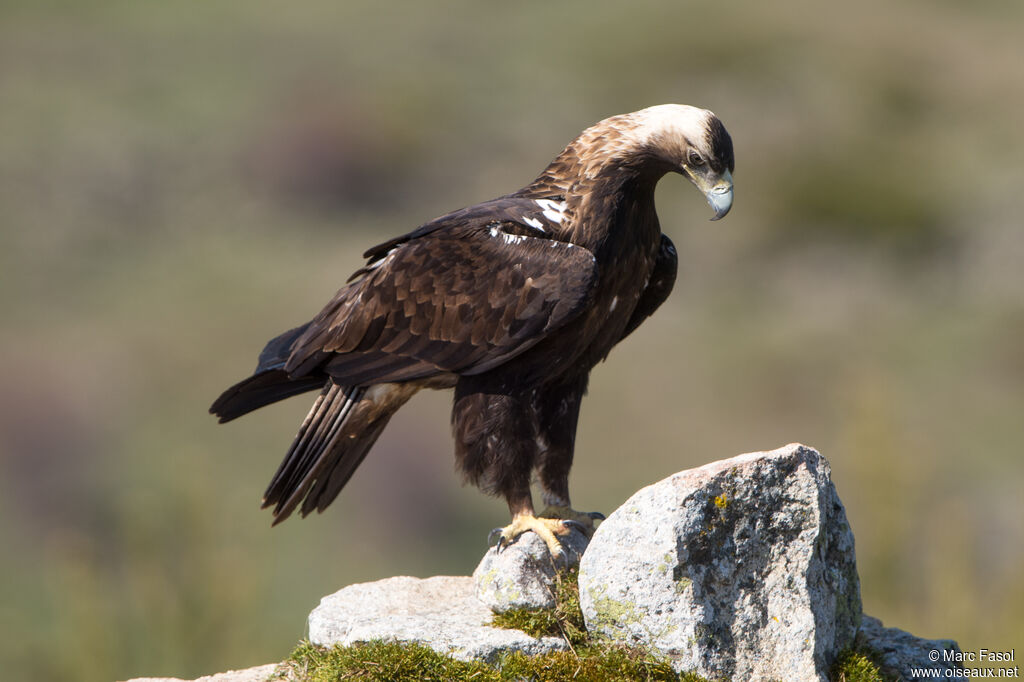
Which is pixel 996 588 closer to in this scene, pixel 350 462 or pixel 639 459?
pixel 639 459

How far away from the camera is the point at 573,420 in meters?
6.66

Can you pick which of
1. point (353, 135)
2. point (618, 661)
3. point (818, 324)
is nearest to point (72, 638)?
point (618, 661)

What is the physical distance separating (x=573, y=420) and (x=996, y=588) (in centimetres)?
1404

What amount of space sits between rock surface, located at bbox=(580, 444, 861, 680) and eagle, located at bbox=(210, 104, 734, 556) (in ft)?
2.81

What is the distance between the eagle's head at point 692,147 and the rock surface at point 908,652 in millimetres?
2114

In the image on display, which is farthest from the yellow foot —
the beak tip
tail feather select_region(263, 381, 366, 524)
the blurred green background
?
the blurred green background

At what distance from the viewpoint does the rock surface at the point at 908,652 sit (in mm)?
5770

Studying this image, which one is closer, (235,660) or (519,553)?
(519,553)

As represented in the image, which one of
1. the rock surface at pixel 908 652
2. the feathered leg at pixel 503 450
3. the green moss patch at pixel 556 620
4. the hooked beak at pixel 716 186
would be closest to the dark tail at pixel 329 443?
the feathered leg at pixel 503 450

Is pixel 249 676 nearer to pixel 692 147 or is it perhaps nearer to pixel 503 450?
pixel 503 450

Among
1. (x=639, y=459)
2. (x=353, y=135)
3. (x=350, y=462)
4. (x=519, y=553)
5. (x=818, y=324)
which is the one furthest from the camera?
(x=353, y=135)

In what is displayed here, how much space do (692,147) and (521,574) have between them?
6.96ft

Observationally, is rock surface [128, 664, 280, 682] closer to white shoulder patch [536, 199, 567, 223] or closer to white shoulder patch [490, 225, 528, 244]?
white shoulder patch [490, 225, 528, 244]

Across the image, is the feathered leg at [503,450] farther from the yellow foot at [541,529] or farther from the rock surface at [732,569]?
the rock surface at [732,569]
